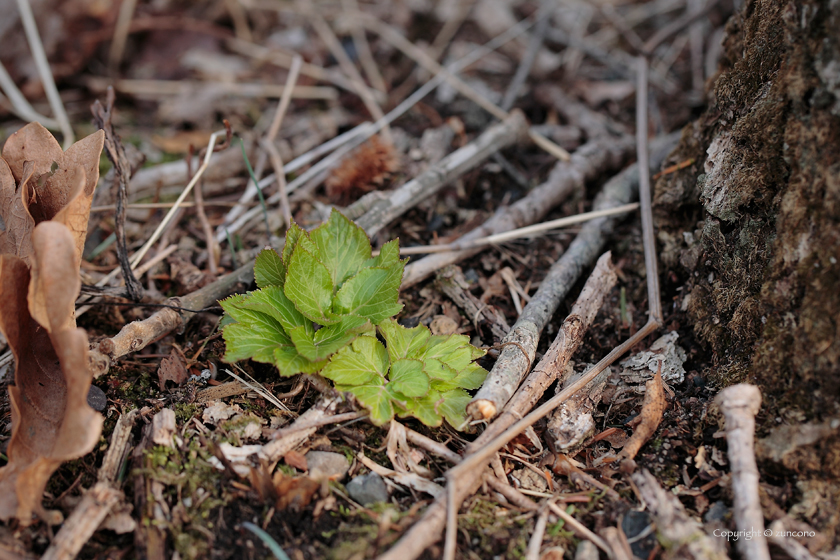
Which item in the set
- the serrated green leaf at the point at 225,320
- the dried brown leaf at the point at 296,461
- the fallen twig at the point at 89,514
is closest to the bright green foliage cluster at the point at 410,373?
the dried brown leaf at the point at 296,461

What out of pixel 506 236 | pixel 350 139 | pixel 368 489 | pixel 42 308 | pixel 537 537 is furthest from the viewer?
pixel 350 139

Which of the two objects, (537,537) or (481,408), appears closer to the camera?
(537,537)

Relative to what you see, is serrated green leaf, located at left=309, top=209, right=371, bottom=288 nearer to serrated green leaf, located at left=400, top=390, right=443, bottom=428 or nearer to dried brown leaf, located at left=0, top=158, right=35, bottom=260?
serrated green leaf, located at left=400, top=390, right=443, bottom=428

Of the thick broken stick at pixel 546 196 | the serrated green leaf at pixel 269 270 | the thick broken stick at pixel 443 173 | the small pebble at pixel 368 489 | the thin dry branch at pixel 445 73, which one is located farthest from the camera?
the thin dry branch at pixel 445 73

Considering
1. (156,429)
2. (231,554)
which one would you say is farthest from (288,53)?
(231,554)

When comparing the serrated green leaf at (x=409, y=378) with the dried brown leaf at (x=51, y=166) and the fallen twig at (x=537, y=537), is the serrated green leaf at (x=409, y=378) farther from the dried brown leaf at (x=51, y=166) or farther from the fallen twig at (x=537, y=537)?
the dried brown leaf at (x=51, y=166)

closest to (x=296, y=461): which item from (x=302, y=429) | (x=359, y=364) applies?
(x=302, y=429)

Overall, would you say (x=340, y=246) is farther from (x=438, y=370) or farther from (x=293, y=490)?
(x=293, y=490)

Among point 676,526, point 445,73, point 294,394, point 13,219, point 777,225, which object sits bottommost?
point 13,219
